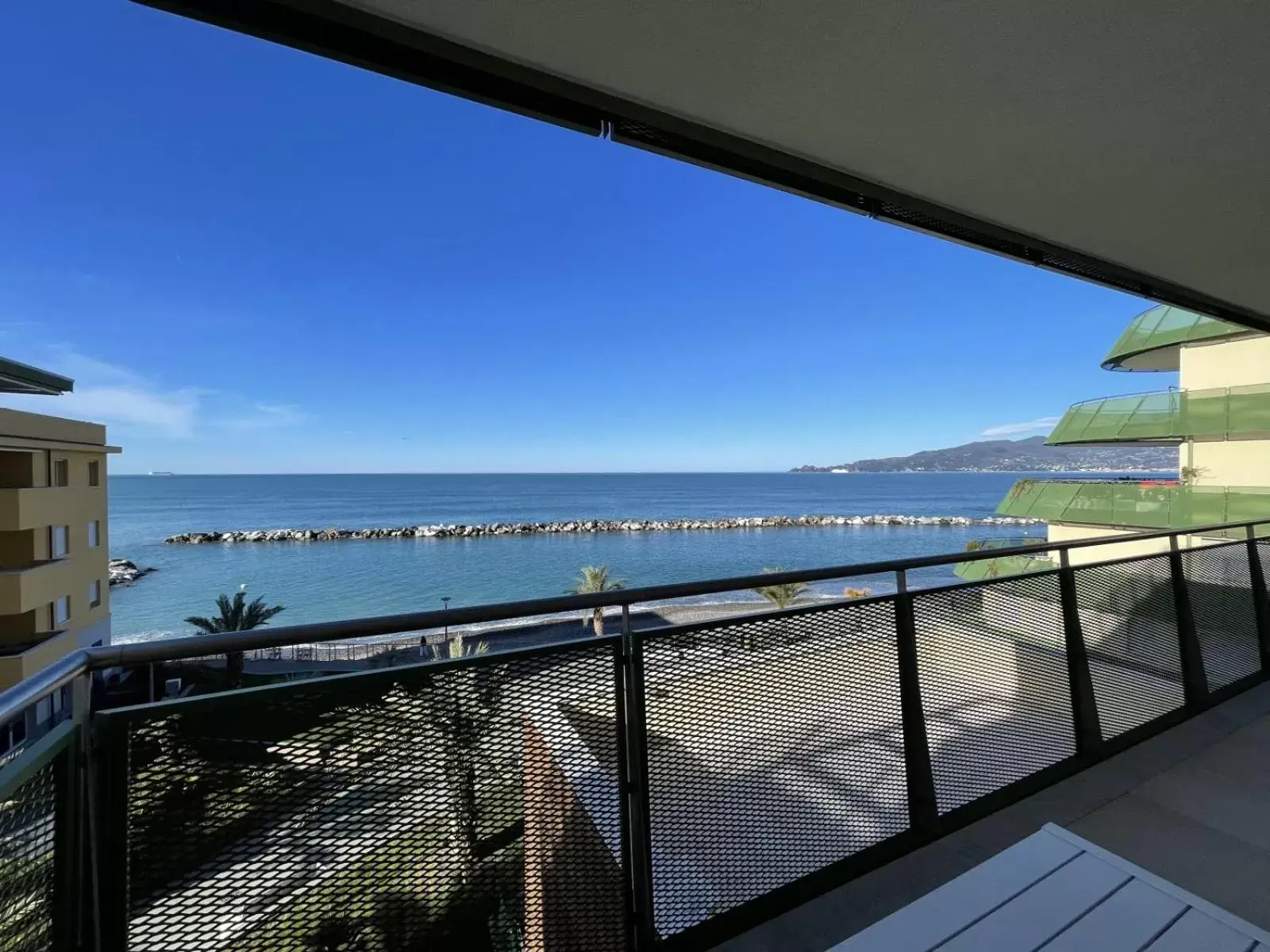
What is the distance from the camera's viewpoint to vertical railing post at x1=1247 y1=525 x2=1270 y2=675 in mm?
3631

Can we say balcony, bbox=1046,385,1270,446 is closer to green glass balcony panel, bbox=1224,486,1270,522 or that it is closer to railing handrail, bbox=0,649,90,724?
green glass balcony panel, bbox=1224,486,1270,522

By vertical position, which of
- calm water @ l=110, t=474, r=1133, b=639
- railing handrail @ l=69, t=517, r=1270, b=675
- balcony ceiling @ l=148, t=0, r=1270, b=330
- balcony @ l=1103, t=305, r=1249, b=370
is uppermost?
balcony @ l=1103, t=305, r=1249, b=370

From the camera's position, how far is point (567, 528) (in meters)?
58.5

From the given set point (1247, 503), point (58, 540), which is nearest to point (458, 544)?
point (58, 540)

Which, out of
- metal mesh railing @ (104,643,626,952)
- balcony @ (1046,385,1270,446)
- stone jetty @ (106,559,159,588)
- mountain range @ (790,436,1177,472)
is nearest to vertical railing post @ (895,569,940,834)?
metal mesh railing @ (104,643,626,952)

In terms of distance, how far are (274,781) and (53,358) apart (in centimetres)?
9252

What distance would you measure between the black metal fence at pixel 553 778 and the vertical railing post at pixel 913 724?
0.03 feet

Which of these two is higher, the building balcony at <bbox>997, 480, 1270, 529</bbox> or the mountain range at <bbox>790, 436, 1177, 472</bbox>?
the mountain range at <bbox>790, 436, 1177, 472</bbox>

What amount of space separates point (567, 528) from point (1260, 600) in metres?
56.1

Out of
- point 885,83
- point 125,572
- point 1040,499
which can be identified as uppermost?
point 885,83

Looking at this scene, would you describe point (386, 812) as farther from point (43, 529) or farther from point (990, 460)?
point (990, 460)

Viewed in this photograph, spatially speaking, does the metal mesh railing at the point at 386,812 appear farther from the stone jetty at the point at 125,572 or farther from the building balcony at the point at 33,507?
the stone jetty at the point at 125,572

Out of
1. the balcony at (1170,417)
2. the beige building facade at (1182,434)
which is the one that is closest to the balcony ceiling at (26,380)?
the beige building facade at (1182,434)

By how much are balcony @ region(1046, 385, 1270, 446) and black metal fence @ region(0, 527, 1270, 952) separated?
42.6ft
